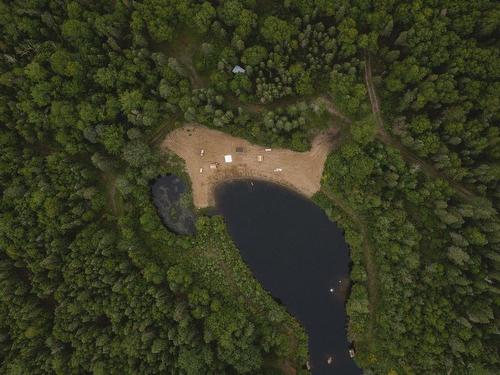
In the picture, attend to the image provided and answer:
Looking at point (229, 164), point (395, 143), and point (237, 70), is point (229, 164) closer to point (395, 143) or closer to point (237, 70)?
point (237, 70)

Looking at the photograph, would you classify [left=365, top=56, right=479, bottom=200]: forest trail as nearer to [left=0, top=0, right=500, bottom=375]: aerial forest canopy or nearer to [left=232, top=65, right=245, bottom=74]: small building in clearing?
[left=0, top=0, right=500, bottom=375]: aerial forest canopy

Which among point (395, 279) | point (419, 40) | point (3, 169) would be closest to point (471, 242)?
point (395, 279)

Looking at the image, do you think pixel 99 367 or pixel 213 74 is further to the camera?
pixel 213 74

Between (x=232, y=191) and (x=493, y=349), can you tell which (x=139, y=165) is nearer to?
(x=232, y=191)

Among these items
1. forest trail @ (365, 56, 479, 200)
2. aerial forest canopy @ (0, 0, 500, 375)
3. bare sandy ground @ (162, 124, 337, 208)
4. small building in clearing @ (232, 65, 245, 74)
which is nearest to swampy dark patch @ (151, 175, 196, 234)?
bare sandy ground @ (162, 124, 337, 208)

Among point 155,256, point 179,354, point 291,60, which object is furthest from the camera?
point 155,256

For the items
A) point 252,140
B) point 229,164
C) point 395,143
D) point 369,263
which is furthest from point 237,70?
point 369,263

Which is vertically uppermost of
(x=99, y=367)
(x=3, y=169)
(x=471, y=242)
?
(x=471, y=242)

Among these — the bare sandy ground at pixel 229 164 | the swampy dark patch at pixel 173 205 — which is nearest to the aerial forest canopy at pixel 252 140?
the bare sandy ground at pixel 229 164
